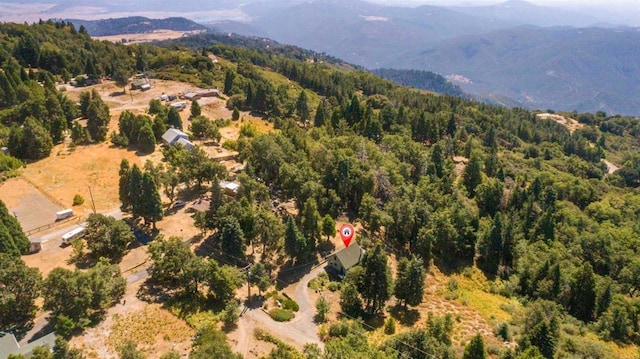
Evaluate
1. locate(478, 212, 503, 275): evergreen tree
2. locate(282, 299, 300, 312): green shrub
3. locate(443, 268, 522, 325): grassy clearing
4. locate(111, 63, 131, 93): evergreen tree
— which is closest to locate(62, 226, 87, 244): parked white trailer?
locate(282, 299, 300, 312): green shrub

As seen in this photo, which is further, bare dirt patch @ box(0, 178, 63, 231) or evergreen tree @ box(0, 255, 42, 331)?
bare dirt patch @ box(0, 178, 63, 231)

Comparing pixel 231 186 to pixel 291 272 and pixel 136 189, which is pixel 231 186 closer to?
pixel 136 189

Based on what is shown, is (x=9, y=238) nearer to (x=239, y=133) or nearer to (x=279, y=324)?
(x=279, y=324)

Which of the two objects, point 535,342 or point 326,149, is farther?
point 326,149

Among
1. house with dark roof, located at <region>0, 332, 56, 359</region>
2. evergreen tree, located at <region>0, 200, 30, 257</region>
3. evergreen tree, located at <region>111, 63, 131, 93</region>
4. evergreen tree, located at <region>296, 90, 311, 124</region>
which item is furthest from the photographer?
evergreen tree, located at <region>111, 63, 131, 93</region>

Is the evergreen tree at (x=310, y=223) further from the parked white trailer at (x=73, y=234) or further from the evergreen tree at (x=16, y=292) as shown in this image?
the evergreen tree at (x=16, y=292)

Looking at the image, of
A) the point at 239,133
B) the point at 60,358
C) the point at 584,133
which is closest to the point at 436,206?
the point at 239,133

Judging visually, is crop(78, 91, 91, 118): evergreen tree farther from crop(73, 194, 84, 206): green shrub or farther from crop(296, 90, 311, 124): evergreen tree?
crop(296, 90, 311, 124): evergreen tree
